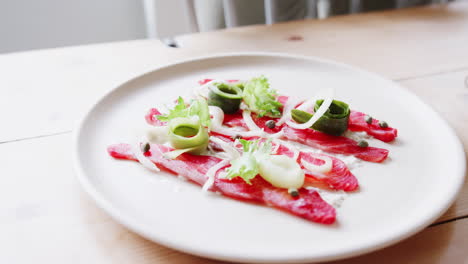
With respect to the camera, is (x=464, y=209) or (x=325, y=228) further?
(x=464, y=209)

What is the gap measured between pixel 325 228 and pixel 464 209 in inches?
14.6

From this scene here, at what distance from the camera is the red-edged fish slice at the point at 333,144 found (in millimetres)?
1146

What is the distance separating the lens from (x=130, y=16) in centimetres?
321

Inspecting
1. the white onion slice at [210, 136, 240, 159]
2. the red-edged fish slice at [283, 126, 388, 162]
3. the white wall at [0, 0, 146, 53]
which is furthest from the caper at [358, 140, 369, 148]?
the white wall at [0, 0, 146, 53]

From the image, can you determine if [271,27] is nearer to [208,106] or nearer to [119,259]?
[208,106]

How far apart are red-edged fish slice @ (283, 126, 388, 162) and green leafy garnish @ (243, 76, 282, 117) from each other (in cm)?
9

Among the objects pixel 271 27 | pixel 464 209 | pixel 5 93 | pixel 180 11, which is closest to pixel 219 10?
pixel 180 11

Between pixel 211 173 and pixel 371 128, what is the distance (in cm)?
50

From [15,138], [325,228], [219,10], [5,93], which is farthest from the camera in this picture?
[219,10]

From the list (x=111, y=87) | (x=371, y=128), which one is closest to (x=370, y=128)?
(x=371, y=128)

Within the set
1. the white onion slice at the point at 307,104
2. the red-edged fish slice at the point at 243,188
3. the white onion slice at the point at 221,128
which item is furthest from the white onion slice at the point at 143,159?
the white onion slice at the point at 307,104

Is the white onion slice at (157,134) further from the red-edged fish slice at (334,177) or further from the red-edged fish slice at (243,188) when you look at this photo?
the red-edged fish slice at (334,177)

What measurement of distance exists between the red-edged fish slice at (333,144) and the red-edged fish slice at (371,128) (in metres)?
0.07

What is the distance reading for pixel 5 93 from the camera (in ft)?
5.14
